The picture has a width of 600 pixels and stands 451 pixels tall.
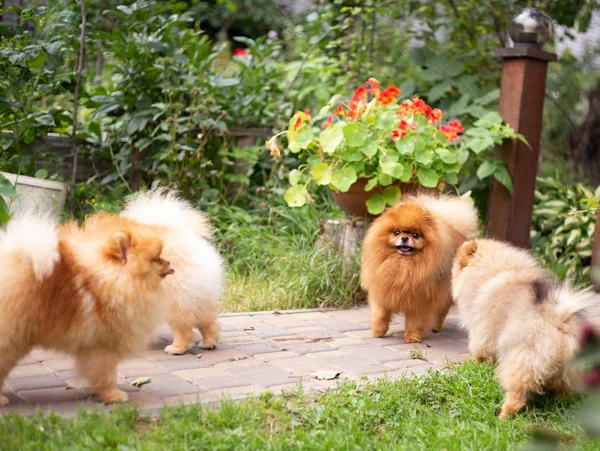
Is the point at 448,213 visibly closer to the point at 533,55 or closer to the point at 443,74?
the point at 533,55

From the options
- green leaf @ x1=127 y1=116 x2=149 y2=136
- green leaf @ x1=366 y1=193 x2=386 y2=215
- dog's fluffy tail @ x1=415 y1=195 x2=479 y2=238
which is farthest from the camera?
green leaf @ x1=127 y1=116 x2=149 y2=136

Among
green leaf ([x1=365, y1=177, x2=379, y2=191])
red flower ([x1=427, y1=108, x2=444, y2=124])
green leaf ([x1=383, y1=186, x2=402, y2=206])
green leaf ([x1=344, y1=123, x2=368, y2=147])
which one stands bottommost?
green leaf ([x1=383, y1=186, x2=402, y2=206])

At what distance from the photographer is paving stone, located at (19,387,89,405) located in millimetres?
3123

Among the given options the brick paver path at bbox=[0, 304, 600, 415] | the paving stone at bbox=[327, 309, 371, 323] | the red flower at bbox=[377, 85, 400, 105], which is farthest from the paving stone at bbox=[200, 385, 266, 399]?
the red flower at bbox=[377, 85, 400, 105]

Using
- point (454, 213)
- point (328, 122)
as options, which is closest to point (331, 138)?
point (328, 122)

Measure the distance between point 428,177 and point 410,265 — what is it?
1.14 m

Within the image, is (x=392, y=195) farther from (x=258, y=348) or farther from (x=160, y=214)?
(x=160, y=214)

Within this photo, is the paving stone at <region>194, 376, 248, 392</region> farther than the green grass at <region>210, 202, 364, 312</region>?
No

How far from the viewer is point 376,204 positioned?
5297 millimetres

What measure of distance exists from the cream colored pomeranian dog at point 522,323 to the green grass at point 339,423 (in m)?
0.17

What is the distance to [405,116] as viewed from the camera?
210 inches

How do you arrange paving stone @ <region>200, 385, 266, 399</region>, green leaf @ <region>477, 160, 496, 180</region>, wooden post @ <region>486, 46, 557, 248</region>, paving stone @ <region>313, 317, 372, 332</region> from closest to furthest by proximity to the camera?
paving stone @ <region>200, 385, 266, 399</region>
paving stone @ <region>313, 317, 372, 332</region>
green leaf @ <region>477, 160, 496, 180</region>
wooden post @ <region>486, 46, 557, 248</region>

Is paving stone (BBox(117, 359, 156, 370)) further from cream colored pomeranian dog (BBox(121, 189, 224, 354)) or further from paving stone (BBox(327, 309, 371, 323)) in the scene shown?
paving stone (BBox(327, 309, 371, 323))

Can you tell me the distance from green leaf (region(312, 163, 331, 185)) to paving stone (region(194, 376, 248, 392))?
2107 millimetres
